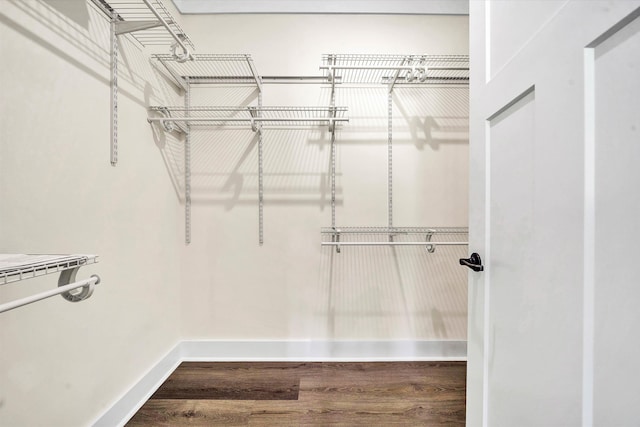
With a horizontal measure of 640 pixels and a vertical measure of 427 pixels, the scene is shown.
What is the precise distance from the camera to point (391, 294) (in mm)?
1877

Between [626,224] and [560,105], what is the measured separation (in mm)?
275

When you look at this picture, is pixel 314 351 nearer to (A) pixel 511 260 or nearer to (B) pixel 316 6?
(A) pixel 511 260

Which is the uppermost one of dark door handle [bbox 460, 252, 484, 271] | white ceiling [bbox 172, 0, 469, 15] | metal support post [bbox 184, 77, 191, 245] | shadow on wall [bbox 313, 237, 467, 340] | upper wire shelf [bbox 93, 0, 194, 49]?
white ceiling [bbox 172, 0, 469, 15]

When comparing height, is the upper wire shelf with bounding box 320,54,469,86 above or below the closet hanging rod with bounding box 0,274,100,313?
above

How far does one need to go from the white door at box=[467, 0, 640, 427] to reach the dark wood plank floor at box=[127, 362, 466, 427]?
27.0 inches

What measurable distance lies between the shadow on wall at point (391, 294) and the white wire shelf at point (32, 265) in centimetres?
135

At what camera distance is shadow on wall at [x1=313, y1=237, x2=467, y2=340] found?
6.11ft

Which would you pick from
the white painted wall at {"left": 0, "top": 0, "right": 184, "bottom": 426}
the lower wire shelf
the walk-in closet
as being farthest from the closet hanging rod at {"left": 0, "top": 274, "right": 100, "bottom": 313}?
the walk-in closet

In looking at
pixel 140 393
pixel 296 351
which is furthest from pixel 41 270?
pixel 296 351

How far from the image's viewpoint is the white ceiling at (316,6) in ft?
5.98

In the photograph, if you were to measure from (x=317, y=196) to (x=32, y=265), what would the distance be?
4.69 ft

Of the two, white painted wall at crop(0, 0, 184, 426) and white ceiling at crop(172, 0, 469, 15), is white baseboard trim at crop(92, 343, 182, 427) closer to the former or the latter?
white painted wall at crop(0, 0, 184, 426)

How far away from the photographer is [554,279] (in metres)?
0.57

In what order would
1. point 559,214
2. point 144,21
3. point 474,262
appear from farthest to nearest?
point 144,21, point 474,262, point 559,214
